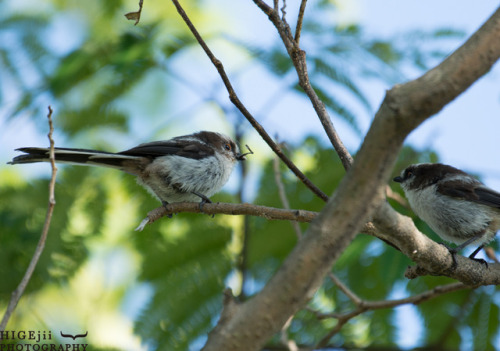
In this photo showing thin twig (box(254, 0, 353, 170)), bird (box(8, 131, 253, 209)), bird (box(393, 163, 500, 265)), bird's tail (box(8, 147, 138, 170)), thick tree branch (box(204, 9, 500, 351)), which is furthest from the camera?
bird (box(8, 131, 253, 209))

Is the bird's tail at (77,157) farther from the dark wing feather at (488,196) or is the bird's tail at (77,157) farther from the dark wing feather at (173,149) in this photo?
the dark wing feather at (488,196)

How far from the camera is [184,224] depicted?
621 centimetres

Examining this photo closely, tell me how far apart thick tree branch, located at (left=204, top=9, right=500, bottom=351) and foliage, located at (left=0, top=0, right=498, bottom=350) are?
3.24 m

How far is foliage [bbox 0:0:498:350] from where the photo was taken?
5234 mm

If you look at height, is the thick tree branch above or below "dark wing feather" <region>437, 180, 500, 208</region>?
below

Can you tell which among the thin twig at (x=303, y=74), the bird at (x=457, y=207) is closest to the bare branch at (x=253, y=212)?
the thin twig at (x=303, y=74)

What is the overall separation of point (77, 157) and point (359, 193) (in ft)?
12.0

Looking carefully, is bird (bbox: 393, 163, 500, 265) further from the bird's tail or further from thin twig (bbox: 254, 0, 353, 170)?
the bird's tail

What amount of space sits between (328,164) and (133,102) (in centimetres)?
332

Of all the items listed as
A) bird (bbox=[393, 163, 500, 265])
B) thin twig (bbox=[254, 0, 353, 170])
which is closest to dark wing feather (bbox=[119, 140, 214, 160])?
bird (bbox=[393, 163, 500, 265])

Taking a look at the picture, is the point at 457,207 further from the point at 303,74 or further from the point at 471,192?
the point at 303,74

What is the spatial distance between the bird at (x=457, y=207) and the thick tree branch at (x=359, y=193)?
3.50 metres

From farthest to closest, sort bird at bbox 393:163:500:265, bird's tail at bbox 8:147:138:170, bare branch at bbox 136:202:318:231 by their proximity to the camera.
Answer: bird at bbox 393:163:500:265
bird's tail at bbox 8:147:138:170
bare branch at bbox 136:202:318:231

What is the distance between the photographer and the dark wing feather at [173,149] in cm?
540
